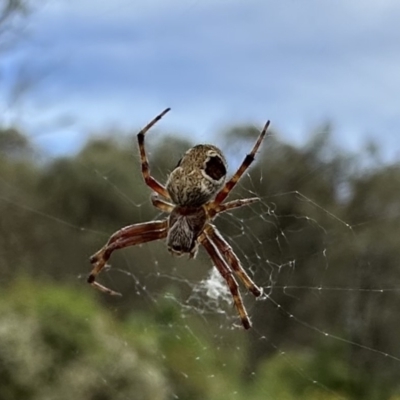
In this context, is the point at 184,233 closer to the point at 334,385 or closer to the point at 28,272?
the point at 334,385

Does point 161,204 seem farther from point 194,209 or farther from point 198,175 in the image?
point 198,175

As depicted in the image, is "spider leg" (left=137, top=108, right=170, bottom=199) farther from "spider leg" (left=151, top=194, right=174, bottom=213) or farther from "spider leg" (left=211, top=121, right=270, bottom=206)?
"spider leg" (left=211, top=121, right=270, bottom=206)

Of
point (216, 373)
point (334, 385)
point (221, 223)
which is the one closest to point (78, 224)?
point (216, 373)

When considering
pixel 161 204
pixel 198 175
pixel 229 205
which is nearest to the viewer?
pixel 198 175

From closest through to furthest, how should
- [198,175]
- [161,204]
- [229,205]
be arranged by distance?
[198,175] → [229,205] → [161,204]

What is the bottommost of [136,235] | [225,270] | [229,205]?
[225,270]

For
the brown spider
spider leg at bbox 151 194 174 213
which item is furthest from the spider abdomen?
spider leg at bbox 151 194 174 213

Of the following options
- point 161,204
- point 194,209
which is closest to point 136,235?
point 161,204

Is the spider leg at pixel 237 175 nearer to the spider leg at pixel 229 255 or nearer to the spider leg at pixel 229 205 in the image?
the spider leg at pixel 229 205
